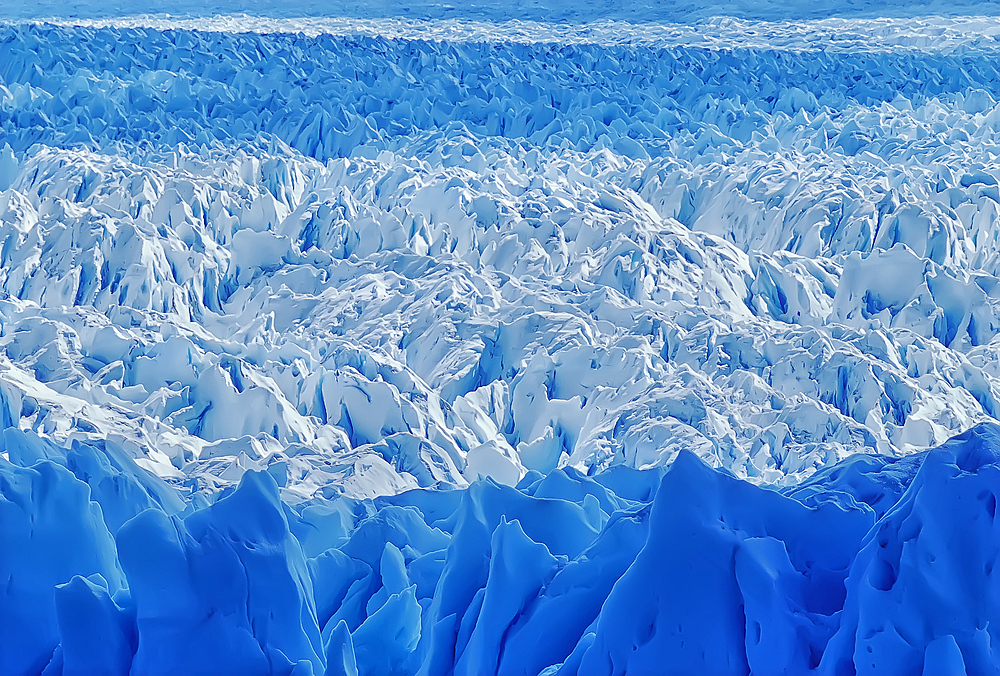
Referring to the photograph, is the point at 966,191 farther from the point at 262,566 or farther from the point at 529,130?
the point at 262,566

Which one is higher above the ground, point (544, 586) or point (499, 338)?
point (544, 586)

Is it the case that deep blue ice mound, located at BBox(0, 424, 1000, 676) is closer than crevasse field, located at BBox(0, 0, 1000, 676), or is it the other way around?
deep blue ice mound, located at BBox(0, 424, 1000, 676)

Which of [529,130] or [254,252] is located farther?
[529,130]

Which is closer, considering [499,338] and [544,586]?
[544,586]

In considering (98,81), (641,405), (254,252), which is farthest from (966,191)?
(98,81)
